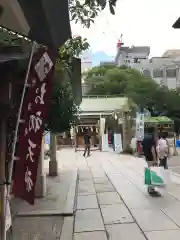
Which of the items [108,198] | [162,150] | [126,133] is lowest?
[108,198]

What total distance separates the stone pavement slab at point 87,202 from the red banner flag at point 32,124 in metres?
5.24

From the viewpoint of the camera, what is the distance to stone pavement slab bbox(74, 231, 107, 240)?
6.48 meters

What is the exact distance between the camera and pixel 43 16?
15.5ft

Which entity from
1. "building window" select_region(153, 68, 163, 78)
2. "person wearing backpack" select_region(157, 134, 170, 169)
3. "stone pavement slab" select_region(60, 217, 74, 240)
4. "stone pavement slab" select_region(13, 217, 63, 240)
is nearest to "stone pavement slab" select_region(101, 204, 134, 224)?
"stone pavement slab" select_region(60, 217, 74, 240)

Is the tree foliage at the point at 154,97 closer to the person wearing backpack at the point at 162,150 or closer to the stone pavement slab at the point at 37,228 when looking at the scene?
the person wearing backpack at the point at 162,150

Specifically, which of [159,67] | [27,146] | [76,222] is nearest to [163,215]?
[76,222]

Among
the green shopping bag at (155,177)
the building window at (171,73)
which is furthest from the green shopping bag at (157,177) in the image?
the building window at (171,73)

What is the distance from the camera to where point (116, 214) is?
26.6ft

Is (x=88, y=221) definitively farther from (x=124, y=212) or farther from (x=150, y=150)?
(x=150, y=150)

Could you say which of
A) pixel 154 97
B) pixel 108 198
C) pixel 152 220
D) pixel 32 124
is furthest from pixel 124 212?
pixel 154 97

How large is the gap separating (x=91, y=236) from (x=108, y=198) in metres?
3.49

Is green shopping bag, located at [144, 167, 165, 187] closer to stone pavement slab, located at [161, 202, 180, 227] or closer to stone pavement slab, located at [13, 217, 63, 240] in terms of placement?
stone pavement slab, located at [161, 202, 180, 227]

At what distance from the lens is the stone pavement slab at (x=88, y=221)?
7070 mm

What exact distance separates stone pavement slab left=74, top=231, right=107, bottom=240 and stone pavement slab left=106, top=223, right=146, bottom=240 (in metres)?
0.11
